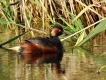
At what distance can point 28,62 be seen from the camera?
7.93 meters

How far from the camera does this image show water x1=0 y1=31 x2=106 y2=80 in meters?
6.51

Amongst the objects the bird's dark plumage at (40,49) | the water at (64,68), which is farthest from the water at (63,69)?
the bird's dark plumage at (40,49)

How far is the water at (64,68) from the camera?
21.4ft

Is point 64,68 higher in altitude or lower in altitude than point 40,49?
lower

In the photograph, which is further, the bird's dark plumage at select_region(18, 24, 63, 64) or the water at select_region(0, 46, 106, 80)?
the bird's dark plumage at select_region(18, 24, 63, 64)

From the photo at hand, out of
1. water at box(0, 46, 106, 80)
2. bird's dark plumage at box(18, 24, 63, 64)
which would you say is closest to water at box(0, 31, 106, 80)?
water at box(0, 46, 106, 80)

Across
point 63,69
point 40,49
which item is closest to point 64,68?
point 63,69

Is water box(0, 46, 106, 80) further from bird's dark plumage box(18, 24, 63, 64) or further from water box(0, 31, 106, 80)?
bird's dark plumage box(18, 24, 63, 64)

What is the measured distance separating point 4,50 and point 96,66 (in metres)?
2.33

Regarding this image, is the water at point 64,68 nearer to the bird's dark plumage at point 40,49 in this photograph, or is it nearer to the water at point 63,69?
the water at point 63,69

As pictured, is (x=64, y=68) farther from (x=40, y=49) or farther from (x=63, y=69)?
(x=40, y=49)

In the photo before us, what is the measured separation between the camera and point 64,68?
7.29 m

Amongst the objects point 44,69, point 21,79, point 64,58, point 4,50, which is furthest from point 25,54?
point 21,79

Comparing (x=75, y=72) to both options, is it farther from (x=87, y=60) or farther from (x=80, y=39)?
(x=80, y=39)
